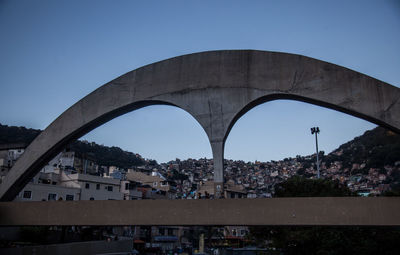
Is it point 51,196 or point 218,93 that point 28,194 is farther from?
point 218,93

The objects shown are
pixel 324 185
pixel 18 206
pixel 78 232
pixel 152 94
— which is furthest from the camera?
pixel 78 232

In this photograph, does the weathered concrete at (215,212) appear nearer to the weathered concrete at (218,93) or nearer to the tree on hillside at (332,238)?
the weathered concrete at (218,93)

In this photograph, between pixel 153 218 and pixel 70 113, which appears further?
pixel 70 113

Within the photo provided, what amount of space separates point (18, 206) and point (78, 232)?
1915 centimetres

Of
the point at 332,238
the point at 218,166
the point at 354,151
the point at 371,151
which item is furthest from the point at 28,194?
the point at 354,151

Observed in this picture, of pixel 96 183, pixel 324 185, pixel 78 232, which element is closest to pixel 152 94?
pixel 324 185

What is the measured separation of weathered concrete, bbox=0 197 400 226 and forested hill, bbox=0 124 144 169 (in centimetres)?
4592

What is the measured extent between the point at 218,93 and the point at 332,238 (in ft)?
37.6

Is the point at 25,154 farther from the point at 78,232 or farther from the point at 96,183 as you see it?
the point at 96,183

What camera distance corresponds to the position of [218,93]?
1095cm

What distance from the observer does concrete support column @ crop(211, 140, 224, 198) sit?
1039 cm

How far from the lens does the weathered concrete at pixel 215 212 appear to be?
8000 mm

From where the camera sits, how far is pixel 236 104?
10719 mm

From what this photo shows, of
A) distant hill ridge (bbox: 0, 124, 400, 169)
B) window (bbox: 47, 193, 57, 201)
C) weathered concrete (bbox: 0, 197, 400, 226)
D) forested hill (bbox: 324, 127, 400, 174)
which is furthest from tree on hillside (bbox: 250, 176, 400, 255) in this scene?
forested hill (bbox: 324, 127, 400, 174)
